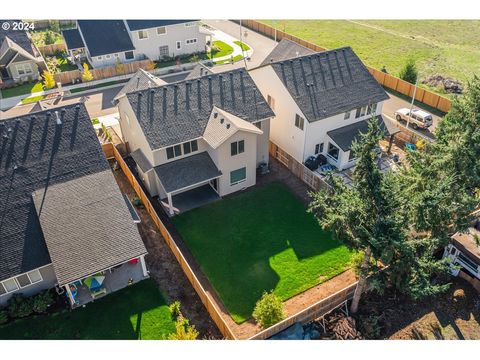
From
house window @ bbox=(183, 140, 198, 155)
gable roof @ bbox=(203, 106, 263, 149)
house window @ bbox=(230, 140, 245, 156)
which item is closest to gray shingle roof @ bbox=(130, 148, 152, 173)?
house window @ bbox=(183, 140, 198, 155)

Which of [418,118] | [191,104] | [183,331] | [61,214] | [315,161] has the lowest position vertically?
[183,331]

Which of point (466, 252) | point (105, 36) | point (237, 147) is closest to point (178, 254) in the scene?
point (237, 147)

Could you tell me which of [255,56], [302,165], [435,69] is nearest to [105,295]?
[302,165]

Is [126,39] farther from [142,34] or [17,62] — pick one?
[17,62]

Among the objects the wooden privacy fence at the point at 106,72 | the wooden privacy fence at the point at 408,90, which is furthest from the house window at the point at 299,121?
the wooden privacy fence at the point at 106,72

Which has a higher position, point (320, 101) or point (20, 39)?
point (20, 39)

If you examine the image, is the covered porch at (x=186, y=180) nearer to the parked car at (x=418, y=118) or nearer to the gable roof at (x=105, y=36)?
the parked car at (x=418, y=118)
